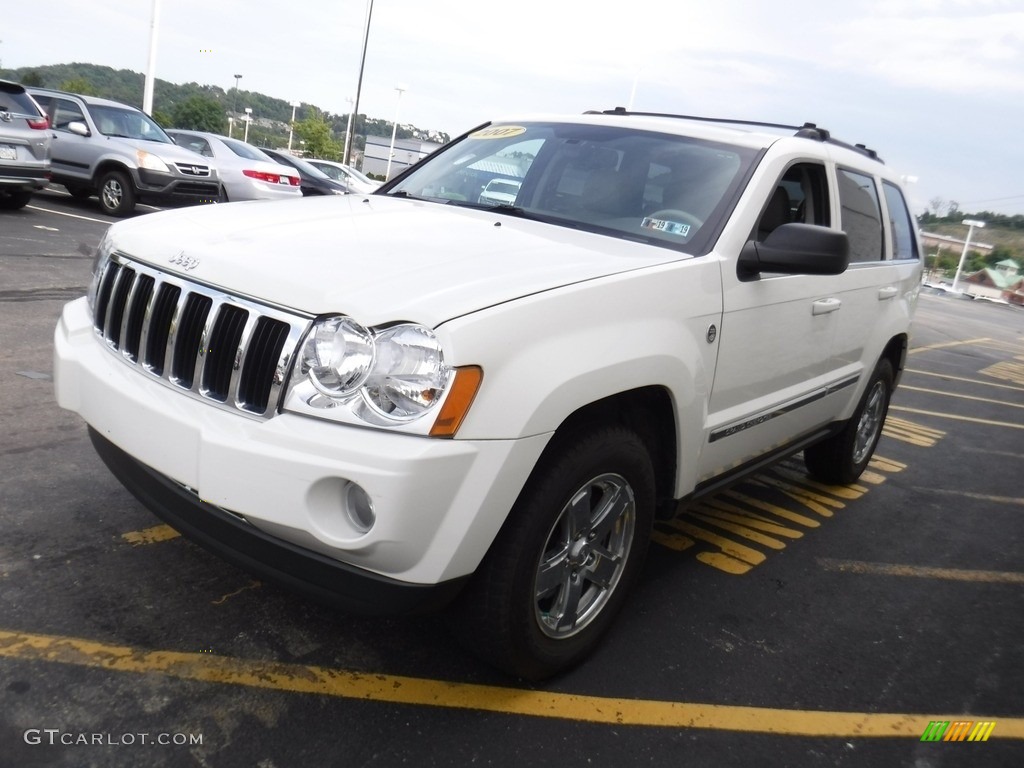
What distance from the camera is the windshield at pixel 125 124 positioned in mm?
13477

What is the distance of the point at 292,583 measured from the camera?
231 cm

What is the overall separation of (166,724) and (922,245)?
5144 mm

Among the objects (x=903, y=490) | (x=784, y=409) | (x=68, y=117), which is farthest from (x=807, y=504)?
(x=68, y=117)

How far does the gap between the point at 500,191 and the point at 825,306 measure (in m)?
1.51

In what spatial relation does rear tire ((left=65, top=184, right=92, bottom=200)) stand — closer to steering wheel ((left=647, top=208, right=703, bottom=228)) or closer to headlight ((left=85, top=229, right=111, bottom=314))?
headlight ((left=85, top=229, right=111, bottom=314))

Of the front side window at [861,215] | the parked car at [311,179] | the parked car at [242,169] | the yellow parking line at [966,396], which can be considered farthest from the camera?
the parked car at [311,179]

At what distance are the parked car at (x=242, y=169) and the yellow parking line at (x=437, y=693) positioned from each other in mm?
12590

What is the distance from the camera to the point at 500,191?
147 inches

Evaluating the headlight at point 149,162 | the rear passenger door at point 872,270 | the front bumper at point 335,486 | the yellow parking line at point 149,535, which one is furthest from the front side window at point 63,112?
the front bumper at point 335,486

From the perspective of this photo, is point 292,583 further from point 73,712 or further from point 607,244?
point 607,244

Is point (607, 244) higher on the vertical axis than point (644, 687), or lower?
higher

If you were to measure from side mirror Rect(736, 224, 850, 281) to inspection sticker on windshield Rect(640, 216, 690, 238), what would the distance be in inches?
8.7

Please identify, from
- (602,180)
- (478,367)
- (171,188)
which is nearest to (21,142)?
(171,188)

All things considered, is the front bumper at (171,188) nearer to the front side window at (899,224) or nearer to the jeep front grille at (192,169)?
the jeep front grille at (192,169)
